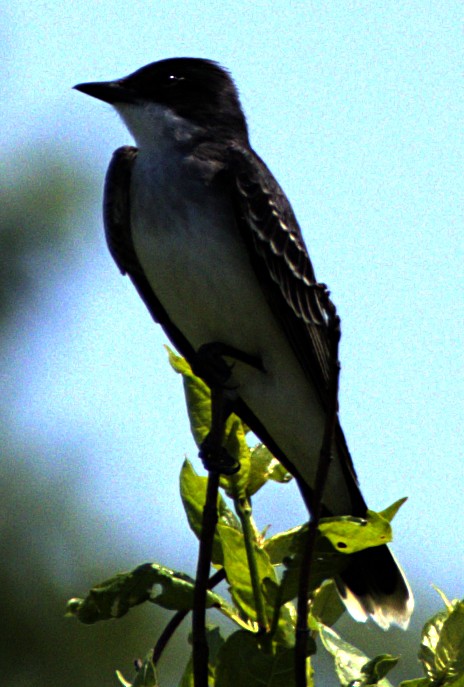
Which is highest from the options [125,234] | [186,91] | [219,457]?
[186,91]

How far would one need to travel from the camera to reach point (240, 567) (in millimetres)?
3037

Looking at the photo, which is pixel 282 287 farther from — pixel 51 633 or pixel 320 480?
pixel 51 633

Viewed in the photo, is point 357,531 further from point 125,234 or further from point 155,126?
point 155,126

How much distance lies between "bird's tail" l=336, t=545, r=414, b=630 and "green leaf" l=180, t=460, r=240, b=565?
150 cm

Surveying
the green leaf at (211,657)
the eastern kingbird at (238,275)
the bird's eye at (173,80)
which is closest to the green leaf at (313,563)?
the green leaf at (211,657)

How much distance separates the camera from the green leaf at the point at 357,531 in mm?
2842

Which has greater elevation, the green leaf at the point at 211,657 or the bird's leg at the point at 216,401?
the bird's leg at the point at 216,401

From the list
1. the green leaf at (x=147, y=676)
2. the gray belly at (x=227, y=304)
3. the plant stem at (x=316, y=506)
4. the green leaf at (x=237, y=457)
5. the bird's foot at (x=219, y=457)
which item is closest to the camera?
the plant stem at (x=316, y=506)

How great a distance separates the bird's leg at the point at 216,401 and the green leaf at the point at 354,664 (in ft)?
1.68

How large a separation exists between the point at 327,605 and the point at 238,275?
5.62 ft

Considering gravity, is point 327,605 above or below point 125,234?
below

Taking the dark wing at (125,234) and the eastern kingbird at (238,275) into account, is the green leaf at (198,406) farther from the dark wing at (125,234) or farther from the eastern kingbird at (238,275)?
the dark wing at (125,234)

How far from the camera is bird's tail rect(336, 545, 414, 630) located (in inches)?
182

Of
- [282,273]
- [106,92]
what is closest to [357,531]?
[282,273]
